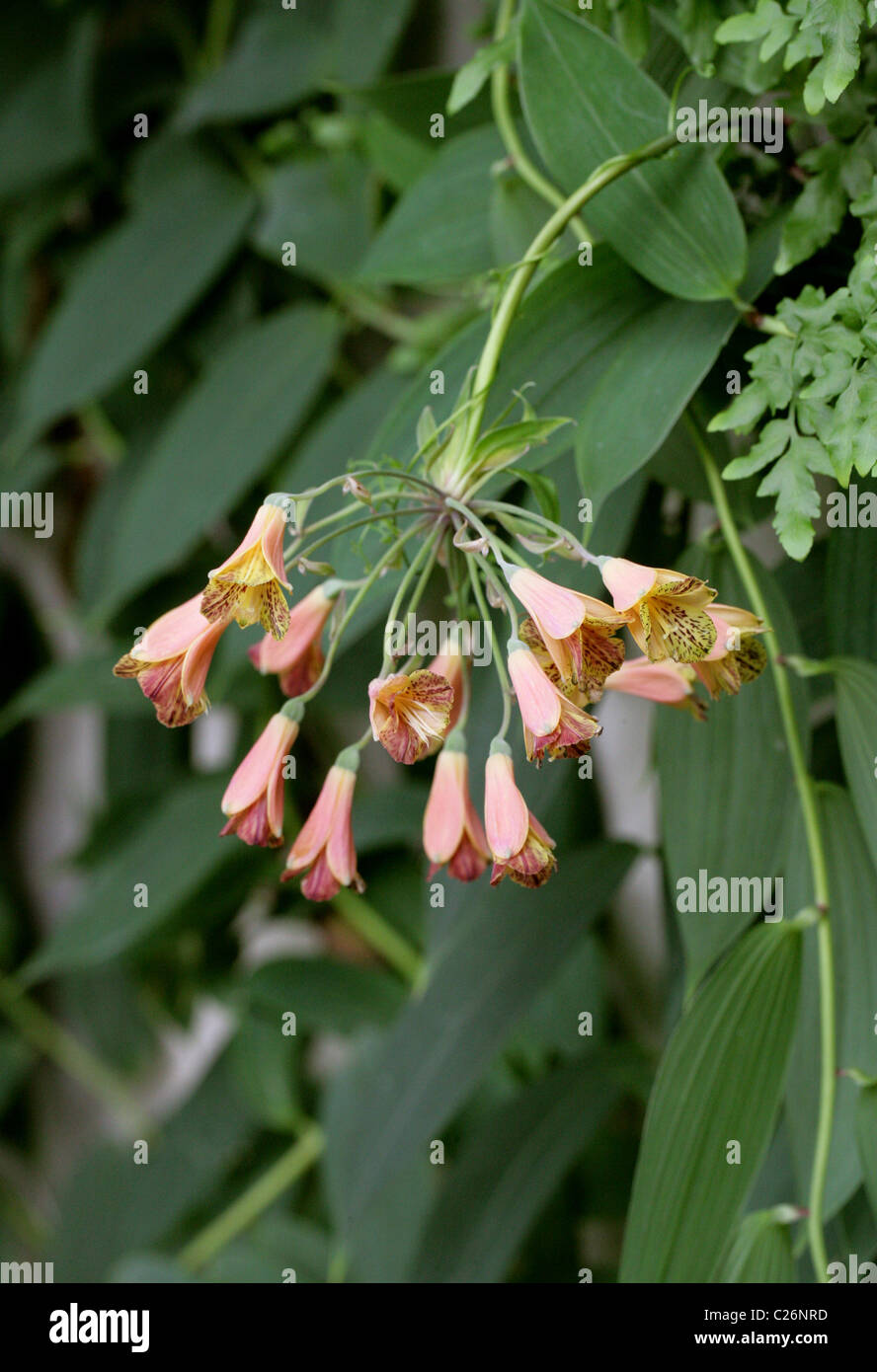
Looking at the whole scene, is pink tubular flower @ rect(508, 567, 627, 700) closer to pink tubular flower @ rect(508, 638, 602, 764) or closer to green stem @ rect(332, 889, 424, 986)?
pink tubular flower @ rect(508, 638, 602, 764)

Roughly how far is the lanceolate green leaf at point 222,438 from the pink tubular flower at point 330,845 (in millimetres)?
429

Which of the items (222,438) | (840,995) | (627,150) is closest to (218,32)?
(222,438)

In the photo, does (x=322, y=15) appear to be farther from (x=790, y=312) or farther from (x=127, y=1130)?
(x=127, y=1130)

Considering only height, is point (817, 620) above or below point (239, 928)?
above

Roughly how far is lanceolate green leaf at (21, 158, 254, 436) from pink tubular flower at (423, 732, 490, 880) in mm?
581

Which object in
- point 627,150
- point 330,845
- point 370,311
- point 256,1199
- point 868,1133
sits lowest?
point 256,1199

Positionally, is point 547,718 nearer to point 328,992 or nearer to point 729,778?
point 729,778

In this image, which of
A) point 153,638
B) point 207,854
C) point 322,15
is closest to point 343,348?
point 322,15

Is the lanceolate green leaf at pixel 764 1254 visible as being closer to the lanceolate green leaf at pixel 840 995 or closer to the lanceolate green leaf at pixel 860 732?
the lanceolate green leaf at pixel 840 995

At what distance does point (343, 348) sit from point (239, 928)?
1.76 ft

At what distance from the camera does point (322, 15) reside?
838 millimetres

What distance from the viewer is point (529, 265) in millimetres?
379

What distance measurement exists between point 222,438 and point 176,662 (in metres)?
0.48
